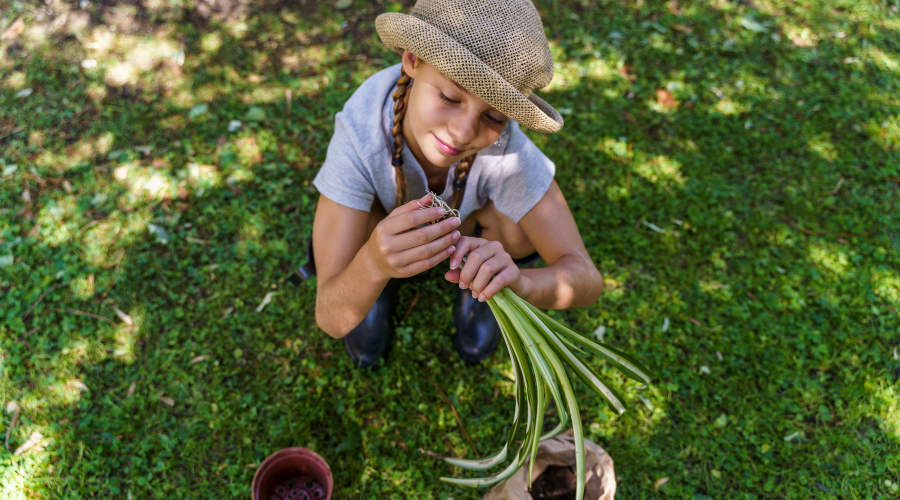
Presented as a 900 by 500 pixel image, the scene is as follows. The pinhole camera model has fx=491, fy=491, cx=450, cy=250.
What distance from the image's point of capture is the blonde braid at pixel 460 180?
6.95 ft

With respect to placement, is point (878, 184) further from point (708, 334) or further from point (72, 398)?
point (72, 398)

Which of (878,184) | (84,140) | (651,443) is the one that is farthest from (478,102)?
(878,184)

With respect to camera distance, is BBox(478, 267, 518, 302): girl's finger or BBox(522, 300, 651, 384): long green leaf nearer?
BBox(478, 267, 518, 302): girl's finger

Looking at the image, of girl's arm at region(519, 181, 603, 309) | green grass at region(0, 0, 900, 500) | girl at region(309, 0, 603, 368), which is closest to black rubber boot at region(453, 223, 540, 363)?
girl at region(309, 0, 603, 368)

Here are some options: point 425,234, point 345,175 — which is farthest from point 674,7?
point 425,234

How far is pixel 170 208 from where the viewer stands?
11.1 ft

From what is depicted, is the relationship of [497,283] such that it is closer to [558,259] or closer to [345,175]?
[558,259]

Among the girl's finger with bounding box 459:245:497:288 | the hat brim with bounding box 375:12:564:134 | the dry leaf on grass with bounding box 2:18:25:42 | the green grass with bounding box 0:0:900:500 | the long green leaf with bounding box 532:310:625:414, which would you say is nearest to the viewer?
the hat brim with bounding box 375:12:564:134

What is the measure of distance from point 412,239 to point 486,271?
0.95 ft

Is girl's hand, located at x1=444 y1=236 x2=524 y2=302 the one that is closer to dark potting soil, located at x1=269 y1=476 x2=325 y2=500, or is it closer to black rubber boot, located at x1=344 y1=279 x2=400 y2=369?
black rubber boot, located at x1=344 y1=279 x2=400 y2=369

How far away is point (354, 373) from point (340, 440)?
37 centimetres

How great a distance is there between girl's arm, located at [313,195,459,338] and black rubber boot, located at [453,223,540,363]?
878mm

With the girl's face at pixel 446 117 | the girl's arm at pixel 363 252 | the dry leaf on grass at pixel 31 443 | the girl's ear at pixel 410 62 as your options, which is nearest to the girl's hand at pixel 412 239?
the girl's arm at pixel 363 252

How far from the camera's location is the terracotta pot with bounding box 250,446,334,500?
2.26m
